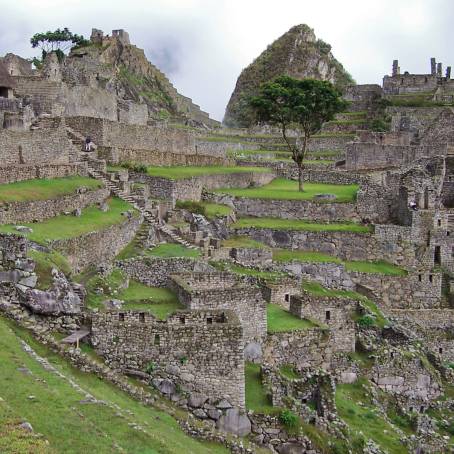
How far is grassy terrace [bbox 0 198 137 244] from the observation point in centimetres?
2081

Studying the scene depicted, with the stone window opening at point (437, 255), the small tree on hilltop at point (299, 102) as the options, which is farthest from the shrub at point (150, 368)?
the small tree on hilltop at point (299, 102)

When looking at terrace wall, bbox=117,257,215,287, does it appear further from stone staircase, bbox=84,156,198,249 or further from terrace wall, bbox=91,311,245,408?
terrace wall, bbox=91,311,245,408

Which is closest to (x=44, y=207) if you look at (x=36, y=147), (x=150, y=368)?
(x=36, y=147)

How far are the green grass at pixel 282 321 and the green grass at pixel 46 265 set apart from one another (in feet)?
22.5

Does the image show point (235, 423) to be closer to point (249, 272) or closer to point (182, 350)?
point (182, 350)

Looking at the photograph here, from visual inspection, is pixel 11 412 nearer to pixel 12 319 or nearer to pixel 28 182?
pixel 12 319

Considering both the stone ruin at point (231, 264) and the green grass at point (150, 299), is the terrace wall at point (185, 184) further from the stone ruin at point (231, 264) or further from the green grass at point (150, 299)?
the green grass at point (150, 299)

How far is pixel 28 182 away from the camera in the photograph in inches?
1054

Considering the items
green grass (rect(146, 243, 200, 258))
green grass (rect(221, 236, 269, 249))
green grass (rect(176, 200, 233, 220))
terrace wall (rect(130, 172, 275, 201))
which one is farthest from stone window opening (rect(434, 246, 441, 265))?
green grass (rect(146, 243, 200, 258))

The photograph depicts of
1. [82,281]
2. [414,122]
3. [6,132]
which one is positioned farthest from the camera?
[414,122]

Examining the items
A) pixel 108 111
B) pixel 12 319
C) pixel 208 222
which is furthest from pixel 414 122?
pixel 12 319

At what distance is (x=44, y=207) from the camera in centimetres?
2395

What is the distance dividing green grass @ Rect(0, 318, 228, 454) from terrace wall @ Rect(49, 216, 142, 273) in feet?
19.4

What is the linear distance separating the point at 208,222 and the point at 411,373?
11545mm
